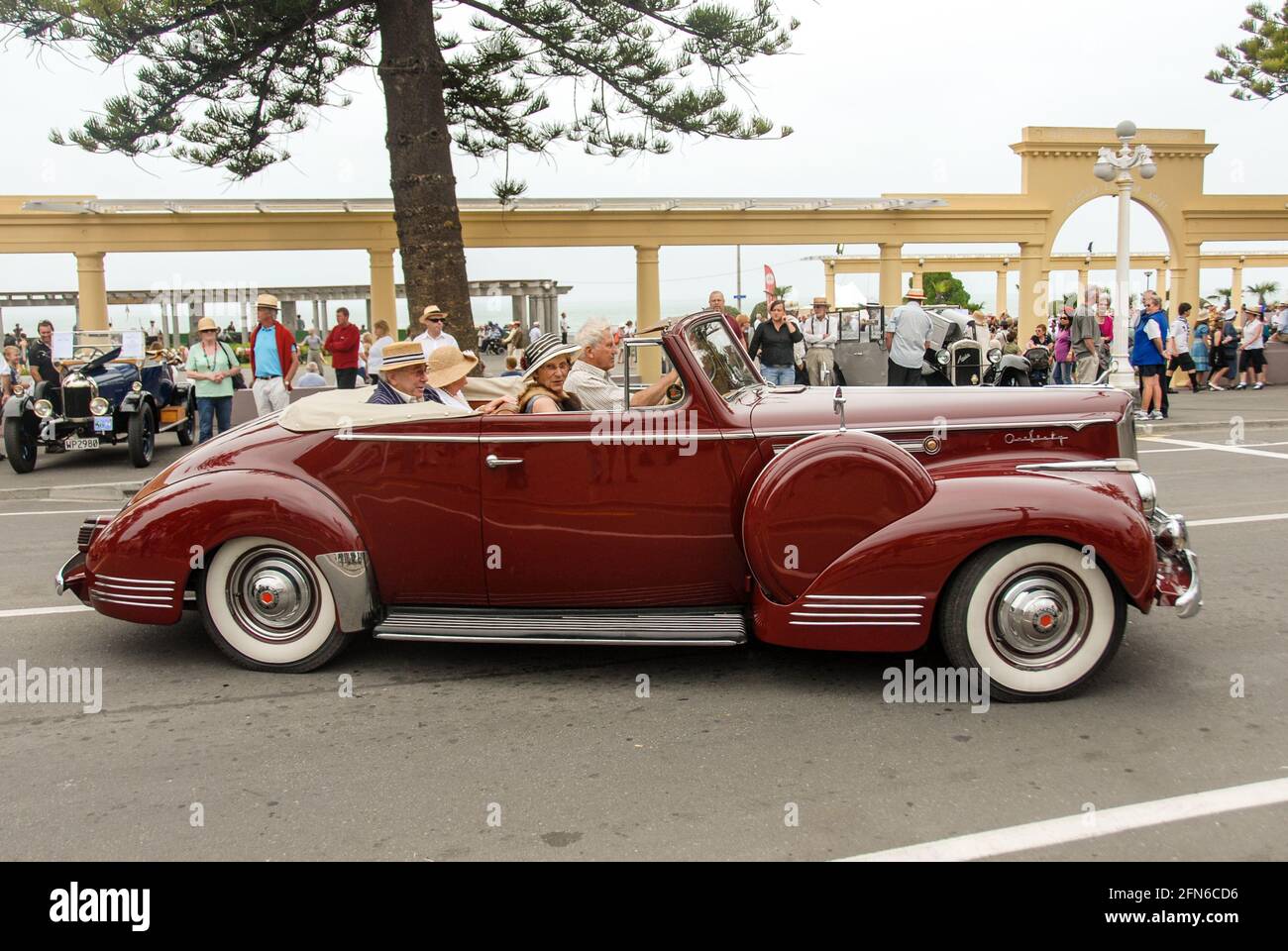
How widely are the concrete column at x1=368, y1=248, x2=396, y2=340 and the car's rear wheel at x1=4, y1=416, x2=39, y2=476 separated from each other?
400 inches

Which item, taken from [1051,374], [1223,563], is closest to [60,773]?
[1223,563]

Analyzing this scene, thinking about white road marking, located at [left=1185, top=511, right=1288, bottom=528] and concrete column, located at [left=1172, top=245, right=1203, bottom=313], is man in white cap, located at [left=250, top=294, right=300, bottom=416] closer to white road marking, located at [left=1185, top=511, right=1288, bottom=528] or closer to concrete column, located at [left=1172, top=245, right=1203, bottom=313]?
white road marking, located at [left=1185, top=511, right=1288, bottom=528]

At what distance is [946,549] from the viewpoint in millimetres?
4246

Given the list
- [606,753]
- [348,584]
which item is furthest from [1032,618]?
[348,584]

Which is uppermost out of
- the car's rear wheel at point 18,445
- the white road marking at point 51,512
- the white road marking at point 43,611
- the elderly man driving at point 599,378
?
the elderly man driving at point 599,378

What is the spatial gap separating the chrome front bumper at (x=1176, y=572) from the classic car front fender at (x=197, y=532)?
3397 mm

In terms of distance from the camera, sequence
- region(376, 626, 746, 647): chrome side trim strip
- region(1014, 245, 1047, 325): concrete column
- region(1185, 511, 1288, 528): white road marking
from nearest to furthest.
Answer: region(376, 626, 746, 647): chrome side trim strip → region(1185, 511, 1288, 528): white road marking → region(1014, 245, 1047, 325): concrete column

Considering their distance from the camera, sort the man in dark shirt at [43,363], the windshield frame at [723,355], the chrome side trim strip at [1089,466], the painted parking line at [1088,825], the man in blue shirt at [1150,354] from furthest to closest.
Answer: the man in blue shirt at [1150,354] < the man in dark shirt at [43,363] < the windshield frame at [723,355] < the chrome side trim strip at [1089,466] < the painted parking line at [1088,825]

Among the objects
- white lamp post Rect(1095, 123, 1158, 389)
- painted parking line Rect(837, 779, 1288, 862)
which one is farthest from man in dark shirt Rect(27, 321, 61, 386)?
white lamp post Rect(1095, 123, 1158, 389)

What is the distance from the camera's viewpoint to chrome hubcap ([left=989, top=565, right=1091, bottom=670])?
14.1 feet

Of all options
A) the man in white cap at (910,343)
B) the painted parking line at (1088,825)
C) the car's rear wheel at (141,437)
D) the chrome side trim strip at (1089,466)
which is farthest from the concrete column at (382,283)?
the painted parking line at (1088,825)

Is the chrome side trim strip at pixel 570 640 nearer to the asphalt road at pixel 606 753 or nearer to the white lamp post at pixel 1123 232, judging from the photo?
the asphalt road at pixel 606 753

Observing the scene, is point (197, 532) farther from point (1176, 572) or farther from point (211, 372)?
point (211, 372)

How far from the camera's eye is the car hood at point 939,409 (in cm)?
483
